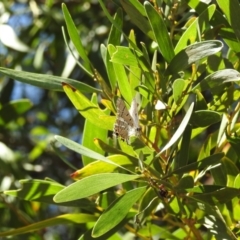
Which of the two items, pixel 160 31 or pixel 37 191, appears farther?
pixel 37 191

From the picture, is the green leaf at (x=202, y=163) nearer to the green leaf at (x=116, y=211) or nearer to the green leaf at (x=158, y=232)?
the green leaf at (x=116, y=211)

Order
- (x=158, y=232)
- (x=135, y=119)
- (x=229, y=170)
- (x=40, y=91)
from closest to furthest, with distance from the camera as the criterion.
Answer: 1. (x=135, y=119)
2. (x=229, y=170)
3. (x=158, y=232)
4. (x=40, y=91)

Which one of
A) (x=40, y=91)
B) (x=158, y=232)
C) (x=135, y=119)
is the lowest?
(x=40, y=91)

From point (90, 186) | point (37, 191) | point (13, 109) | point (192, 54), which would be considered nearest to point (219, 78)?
point (192, 54)

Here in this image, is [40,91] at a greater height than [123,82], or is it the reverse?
[123,82]

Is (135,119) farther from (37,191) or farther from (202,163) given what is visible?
(37,191)

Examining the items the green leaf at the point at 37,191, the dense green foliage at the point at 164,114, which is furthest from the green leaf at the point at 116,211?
A: the green leaf at the point at 37,191

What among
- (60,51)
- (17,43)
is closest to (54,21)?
(60,51)

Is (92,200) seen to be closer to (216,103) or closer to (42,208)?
(216,103)
